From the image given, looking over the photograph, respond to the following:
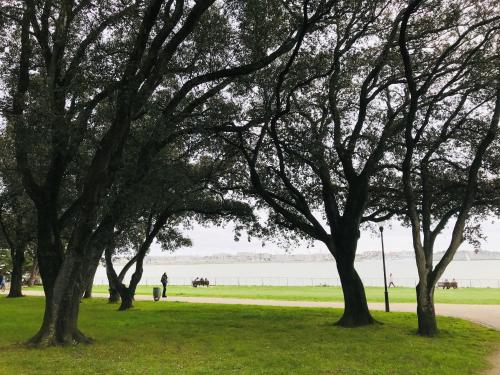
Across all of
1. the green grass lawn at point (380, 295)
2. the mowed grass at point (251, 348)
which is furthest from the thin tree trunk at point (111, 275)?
the green grass lawn at point (380, 295)

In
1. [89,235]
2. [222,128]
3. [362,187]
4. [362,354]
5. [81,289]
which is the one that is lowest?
[362,354]

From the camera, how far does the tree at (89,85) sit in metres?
12.7

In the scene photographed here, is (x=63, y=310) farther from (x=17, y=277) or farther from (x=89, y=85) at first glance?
(x=17, y=277)

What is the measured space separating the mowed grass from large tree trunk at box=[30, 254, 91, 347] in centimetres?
50

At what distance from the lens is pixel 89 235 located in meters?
13.2

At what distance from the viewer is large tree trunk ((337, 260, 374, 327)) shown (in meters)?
17.3

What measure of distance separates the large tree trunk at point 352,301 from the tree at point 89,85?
7853 mm

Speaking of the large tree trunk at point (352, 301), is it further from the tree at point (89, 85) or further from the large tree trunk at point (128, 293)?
the large tree trunk at point (128, 293)

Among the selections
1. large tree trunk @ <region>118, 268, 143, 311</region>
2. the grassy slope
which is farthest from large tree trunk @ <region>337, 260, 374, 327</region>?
the grassy slope

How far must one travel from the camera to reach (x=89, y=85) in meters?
13.6

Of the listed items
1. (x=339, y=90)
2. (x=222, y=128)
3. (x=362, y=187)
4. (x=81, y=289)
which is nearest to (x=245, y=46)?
(x=222, y=128)

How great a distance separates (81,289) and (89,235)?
1.58 m

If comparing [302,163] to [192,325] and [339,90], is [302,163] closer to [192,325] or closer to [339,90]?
[339,90]

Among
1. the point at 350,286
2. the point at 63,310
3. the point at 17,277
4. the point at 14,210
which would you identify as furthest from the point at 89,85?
the point at 17,277
